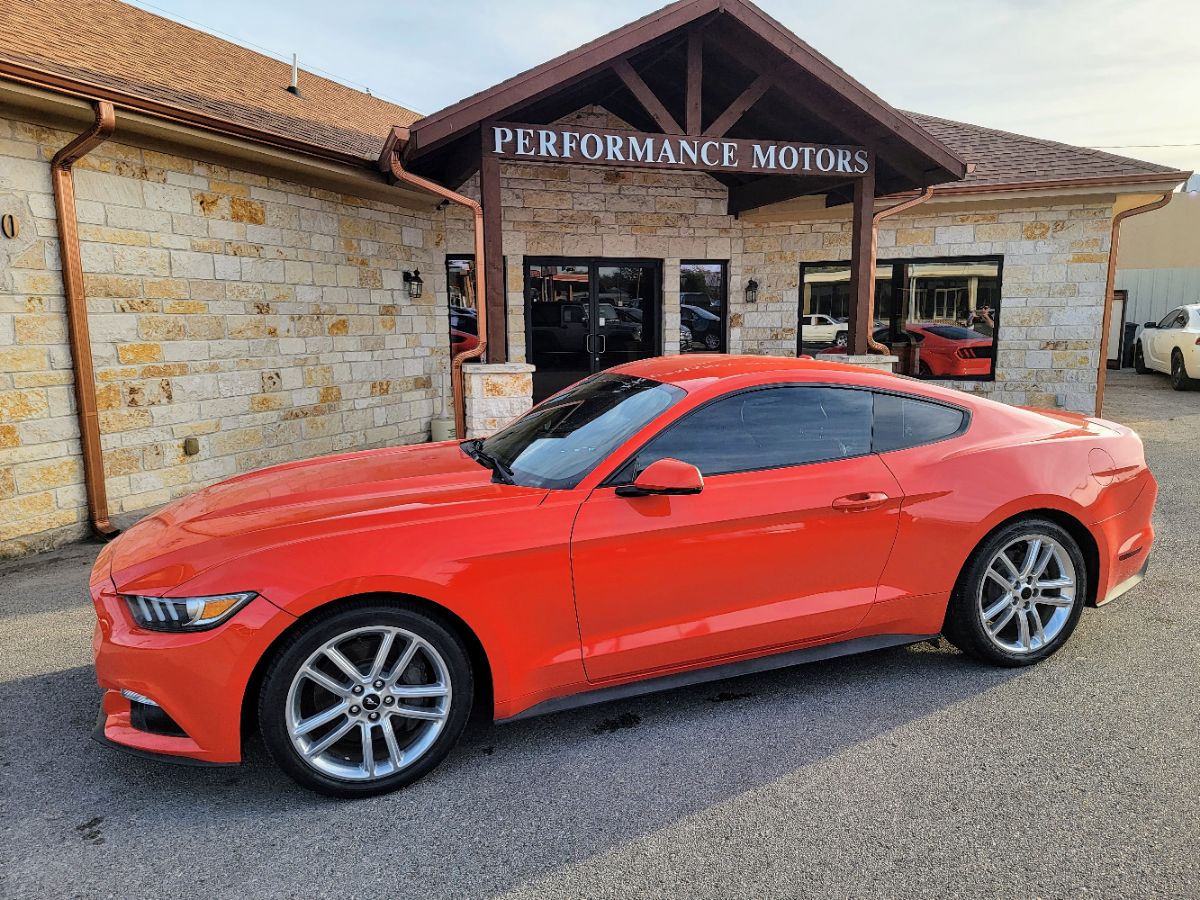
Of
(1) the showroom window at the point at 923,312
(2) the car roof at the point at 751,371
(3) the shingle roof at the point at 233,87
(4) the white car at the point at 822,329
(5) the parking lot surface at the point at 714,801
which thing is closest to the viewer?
(5) the parking lot surface at the point at 714,801

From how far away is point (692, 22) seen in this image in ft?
23.0

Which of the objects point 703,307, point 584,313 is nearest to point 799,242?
point 703,307

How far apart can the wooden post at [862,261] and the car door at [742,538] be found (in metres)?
5.37

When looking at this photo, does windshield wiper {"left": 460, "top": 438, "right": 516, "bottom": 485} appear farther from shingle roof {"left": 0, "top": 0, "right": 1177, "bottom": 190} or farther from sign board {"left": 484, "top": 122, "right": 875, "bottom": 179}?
shingle roof {"left": 0, "top": 0, "right": 1177, "bottom": 190}

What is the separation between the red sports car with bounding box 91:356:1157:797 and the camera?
259 cm

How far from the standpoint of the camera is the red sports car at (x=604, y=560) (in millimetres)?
2594

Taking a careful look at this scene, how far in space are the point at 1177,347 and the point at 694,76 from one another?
1366cm

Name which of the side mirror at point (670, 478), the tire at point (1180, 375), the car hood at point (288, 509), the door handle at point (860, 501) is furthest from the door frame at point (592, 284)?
the tire at point (1180, 375)

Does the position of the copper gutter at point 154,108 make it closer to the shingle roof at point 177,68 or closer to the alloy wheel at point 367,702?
the shingle roof at point 177,68

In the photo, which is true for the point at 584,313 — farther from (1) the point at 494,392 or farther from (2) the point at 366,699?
(2) the point at 366,699

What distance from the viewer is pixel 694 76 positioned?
281 inches

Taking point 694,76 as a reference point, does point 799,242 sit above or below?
below

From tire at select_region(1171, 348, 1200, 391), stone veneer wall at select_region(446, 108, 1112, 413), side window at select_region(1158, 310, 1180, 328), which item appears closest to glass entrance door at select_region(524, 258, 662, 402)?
stone veneer wall at select_region(446, 108, 1112, 413)

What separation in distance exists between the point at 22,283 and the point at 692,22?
19.3 ft
